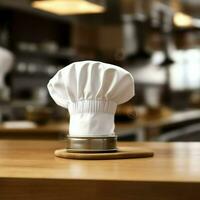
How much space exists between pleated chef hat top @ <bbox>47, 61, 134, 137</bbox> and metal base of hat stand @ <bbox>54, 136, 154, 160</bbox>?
2 centimetres

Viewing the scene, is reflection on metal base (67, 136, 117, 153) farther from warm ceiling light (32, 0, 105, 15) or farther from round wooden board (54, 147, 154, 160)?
warm ceiling light (32, 0, 105, 15)

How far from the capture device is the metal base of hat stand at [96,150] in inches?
54.2

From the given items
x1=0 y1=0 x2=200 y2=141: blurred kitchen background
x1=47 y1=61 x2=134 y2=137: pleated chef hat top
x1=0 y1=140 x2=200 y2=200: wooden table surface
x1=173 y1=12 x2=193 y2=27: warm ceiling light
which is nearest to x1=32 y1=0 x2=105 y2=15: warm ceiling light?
x1=0 y1=0 x2=200 y2=141: blurred kitchen background

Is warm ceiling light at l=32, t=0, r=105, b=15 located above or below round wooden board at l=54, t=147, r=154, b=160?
above

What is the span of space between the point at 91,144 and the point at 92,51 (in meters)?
9.50

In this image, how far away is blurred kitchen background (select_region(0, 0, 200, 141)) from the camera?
4648 mm

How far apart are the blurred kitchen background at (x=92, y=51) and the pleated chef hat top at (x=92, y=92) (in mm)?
2101

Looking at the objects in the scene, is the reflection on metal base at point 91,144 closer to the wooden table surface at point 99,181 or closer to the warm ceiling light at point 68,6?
the wooden table surface at point 99,181

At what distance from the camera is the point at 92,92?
139 cm

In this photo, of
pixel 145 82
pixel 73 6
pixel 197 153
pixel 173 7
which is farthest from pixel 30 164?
pixel 145 82

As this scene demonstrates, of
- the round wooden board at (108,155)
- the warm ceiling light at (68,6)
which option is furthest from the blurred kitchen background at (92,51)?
the round wooden board at (108,155)

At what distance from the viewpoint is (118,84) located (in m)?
1.39

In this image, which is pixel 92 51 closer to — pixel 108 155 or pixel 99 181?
pixel 108 155

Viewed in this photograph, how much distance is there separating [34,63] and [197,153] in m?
7.71
